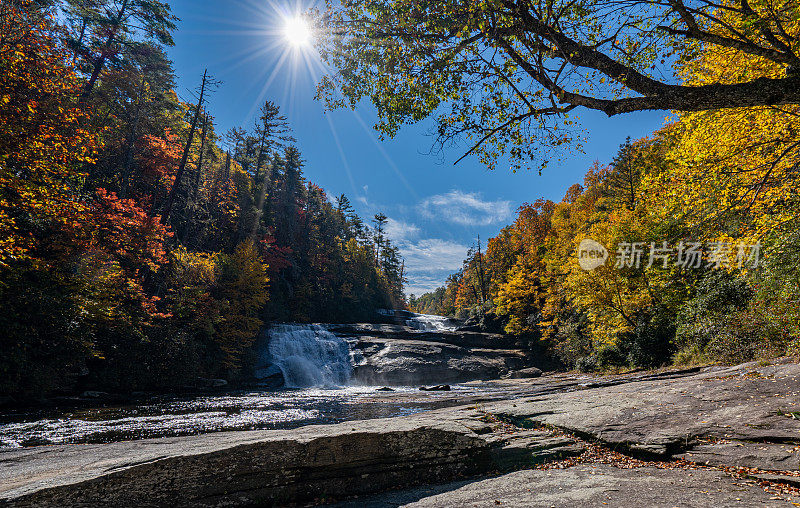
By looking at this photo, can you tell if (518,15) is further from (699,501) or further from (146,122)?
(146,122)

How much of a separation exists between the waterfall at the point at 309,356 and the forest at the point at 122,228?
8.07 ft

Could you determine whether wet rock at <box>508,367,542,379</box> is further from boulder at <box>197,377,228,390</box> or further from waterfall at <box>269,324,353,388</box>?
boulder at <box>197,377,228,390</box>

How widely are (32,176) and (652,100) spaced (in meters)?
20.3

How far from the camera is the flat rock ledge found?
3760 mm

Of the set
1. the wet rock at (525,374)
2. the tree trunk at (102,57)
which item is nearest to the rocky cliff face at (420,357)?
the wet rock at (525,374)

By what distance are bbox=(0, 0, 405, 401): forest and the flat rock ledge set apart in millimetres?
11726

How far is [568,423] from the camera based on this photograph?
21.9 feet

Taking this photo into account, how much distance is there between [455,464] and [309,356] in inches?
1022

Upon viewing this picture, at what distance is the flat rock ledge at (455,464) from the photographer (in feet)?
12.3

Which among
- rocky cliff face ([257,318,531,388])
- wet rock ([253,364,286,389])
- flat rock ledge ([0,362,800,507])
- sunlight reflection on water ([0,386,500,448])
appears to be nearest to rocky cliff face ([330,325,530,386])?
rocky cliff face ([257,318,531,388])

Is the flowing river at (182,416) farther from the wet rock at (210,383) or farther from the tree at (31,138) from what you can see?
the tree at (31,138)

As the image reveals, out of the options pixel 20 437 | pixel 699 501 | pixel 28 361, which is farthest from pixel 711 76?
pixel 28 361

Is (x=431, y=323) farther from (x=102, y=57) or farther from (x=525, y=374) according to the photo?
(x=102, y=57)

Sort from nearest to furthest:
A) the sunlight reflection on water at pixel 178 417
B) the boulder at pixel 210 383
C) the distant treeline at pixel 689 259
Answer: the sunlight reflection on water at pixel 178 417
the distant treeline at pixel 689 259
the boulder at pixel 210 383
